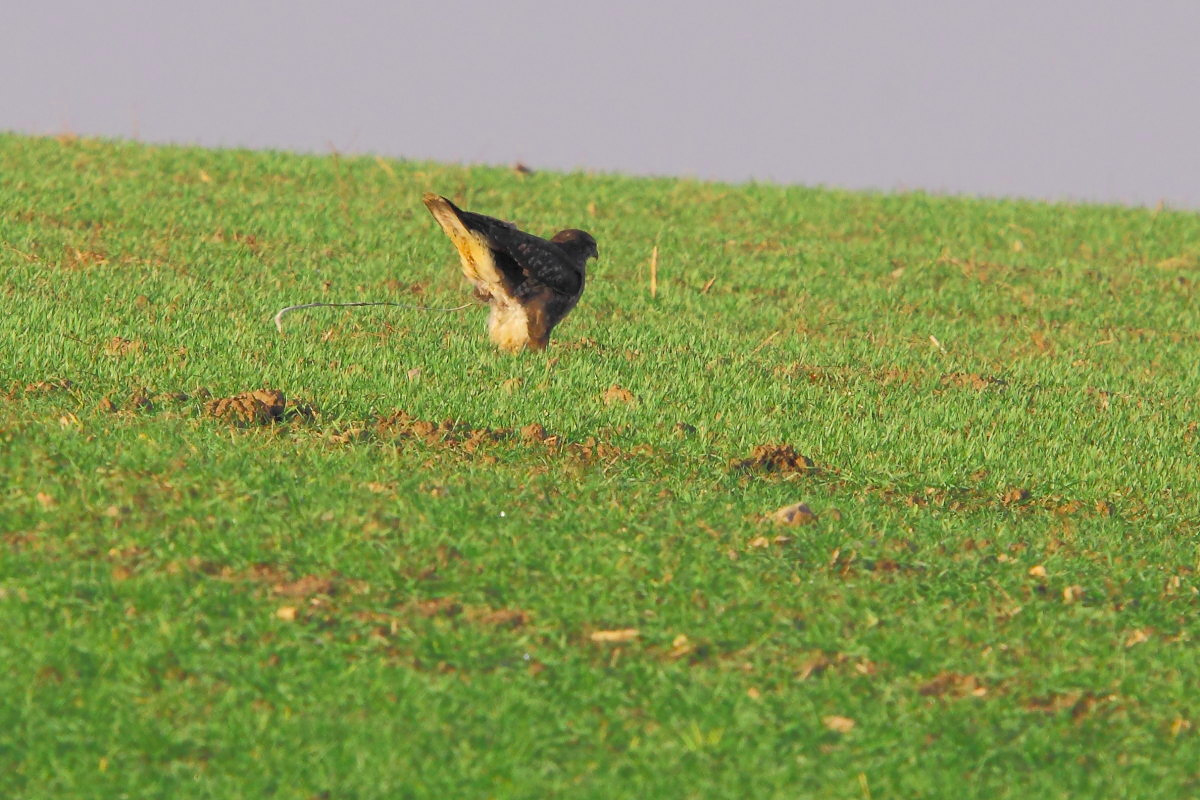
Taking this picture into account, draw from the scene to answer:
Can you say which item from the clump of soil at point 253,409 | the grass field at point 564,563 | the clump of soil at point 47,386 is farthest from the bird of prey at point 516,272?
the clump of soil at point 47,386

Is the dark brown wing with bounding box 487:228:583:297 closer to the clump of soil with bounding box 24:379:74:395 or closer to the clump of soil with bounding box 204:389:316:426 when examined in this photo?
the clump of soil with bounding box 204:389:316:426

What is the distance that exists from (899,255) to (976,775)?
17250 mm

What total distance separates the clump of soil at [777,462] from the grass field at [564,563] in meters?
0.05

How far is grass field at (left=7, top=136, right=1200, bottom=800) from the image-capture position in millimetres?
6477

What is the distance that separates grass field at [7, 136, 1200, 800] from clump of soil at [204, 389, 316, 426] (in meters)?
0.03

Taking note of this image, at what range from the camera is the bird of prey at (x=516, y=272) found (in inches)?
501

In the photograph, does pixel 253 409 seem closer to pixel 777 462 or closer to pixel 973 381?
pixel 777 462

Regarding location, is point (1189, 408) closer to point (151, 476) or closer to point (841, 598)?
point (841, 598)

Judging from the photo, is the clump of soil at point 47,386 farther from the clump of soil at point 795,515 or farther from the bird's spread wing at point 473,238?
the clump of soil at point 795,515

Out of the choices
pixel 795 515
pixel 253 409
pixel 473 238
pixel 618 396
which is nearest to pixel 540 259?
pixel 473 238

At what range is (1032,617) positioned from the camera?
312 inches

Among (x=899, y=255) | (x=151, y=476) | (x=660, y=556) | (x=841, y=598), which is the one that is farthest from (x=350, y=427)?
(x=899, y=255)

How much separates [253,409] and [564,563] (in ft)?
10.7

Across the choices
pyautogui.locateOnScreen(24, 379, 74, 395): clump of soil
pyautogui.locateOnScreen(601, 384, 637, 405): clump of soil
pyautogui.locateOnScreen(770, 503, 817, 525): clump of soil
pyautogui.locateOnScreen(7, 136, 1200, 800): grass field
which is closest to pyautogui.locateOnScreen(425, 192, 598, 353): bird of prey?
pyautogui.locateOnScreen(7, 136, 1200, 800): grass field
